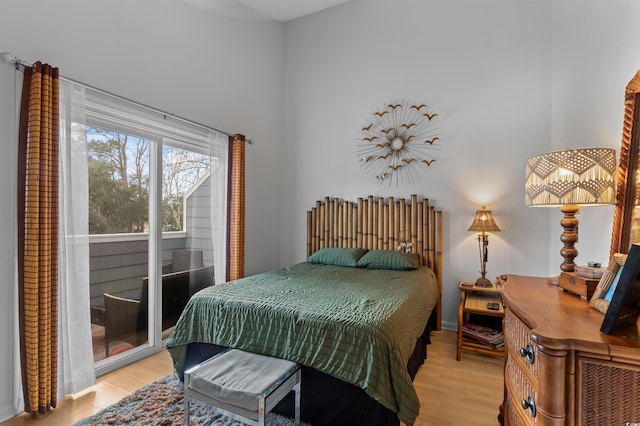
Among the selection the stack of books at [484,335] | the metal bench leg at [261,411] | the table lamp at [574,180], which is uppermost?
the table lamp at [574,180]

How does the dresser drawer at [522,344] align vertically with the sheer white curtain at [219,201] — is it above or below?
below

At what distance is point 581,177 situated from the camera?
1.32 meters

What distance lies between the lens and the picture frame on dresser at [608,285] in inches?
38.9

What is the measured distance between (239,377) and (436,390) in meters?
1.39

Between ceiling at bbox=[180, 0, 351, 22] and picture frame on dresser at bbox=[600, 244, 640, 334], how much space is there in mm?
3750

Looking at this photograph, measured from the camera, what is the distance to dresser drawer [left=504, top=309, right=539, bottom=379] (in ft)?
3.21

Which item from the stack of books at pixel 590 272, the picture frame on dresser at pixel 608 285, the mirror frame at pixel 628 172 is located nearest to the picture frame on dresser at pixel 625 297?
the picture frame on dresser at pixel 608 285

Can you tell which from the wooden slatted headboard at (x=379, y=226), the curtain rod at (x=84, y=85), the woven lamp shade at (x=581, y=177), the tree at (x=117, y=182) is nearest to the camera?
the woven lamp shade at (x=581, y=177)

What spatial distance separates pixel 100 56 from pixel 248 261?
2374 mm

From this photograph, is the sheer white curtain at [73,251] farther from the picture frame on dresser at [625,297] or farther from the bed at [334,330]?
the picture frame on dresser at [625,297]

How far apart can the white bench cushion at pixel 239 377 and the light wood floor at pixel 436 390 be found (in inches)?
36.3

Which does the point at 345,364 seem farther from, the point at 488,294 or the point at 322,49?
the point at 322,49

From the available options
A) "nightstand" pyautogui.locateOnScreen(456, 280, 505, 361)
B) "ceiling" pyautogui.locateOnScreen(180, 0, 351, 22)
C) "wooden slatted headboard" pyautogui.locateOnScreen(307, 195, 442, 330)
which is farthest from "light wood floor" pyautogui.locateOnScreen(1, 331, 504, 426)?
"ceiling" pyautogui.locateOnScreen(180, 0, 351, 22)

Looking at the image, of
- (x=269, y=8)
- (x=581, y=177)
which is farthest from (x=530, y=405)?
(x=269, y=8)
